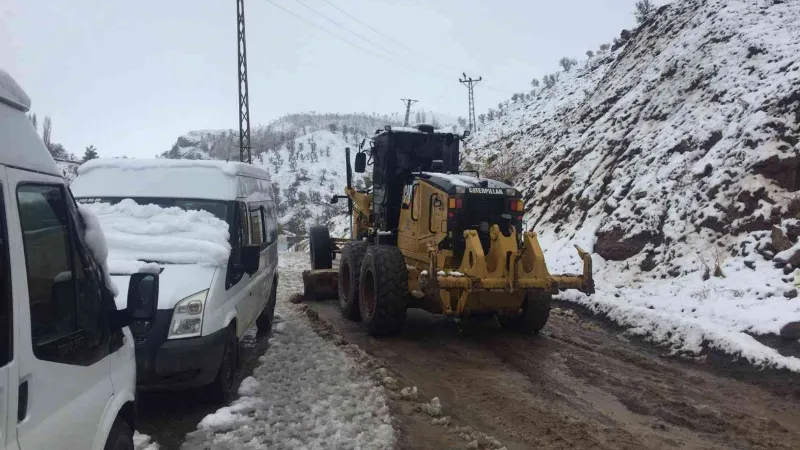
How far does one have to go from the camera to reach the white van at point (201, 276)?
462 cm

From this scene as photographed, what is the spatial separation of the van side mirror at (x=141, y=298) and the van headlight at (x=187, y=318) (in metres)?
1.93

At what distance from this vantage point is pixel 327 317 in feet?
31.9

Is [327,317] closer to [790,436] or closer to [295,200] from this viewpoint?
[790,436]

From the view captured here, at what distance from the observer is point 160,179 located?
638 cm

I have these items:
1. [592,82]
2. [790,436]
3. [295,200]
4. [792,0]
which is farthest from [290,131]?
[790,436]

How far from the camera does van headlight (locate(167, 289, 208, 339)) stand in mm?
4676

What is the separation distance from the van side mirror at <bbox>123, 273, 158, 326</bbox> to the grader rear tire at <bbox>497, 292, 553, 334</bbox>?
5999 mm

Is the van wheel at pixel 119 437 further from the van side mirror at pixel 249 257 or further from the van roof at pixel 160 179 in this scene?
the van roof at pixel 160 179

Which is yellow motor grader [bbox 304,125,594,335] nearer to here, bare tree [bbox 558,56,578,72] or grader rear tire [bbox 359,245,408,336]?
grader rear tire [bbox 359,245,408,336]

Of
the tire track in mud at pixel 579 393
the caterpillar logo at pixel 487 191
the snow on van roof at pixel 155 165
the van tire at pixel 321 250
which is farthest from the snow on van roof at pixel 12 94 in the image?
the van tire at pixel 321 250

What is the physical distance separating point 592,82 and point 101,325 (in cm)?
2571

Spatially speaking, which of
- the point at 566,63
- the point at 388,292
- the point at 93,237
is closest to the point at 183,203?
the point at 388,292

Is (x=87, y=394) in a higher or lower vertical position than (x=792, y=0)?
lower

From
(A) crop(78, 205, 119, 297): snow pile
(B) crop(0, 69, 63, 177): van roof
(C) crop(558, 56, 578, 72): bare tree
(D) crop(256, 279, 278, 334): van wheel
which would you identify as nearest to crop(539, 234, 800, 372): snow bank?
(D) crop(256, 279, 278, 334): van wheel
